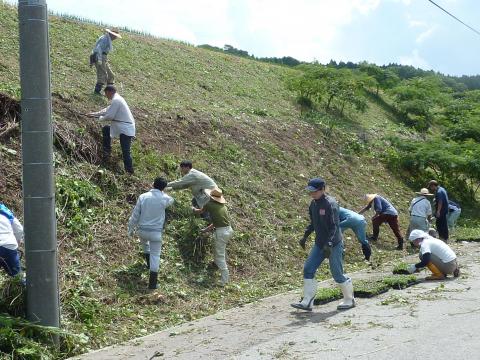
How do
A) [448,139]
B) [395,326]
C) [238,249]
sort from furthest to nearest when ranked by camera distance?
[448,139] < [238,249] < [395,326]

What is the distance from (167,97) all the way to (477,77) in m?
71.2

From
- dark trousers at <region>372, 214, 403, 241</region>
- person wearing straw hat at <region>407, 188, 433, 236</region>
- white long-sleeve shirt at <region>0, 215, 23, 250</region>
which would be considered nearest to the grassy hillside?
dark trousers at <region>372, 214, 403, 241</region>

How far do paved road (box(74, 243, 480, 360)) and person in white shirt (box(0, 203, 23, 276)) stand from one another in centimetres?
144

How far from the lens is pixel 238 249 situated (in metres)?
12.8

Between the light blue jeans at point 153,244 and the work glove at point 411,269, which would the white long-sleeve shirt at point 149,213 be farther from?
the work glove at point 411,269

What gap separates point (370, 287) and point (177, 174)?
505 centimetres

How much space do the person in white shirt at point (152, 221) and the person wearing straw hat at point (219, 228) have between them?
135 cm

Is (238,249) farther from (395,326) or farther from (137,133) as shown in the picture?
(395,326)

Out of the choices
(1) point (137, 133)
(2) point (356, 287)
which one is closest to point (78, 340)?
(2) point (356, 287)

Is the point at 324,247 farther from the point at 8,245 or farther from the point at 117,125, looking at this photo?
the point at 117,125

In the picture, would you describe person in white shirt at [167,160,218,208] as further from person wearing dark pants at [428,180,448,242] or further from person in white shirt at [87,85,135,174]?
person wearing dark pants at [428,180,448,242]

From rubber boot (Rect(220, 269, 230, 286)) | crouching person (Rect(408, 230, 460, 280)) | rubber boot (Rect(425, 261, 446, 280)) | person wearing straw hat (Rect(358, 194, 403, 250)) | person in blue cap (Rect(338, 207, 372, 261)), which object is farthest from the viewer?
person wearing straw hat (Rect(358, 194, 403, 250))

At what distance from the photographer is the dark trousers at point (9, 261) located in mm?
7984

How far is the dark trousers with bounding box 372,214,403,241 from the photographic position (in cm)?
1622
